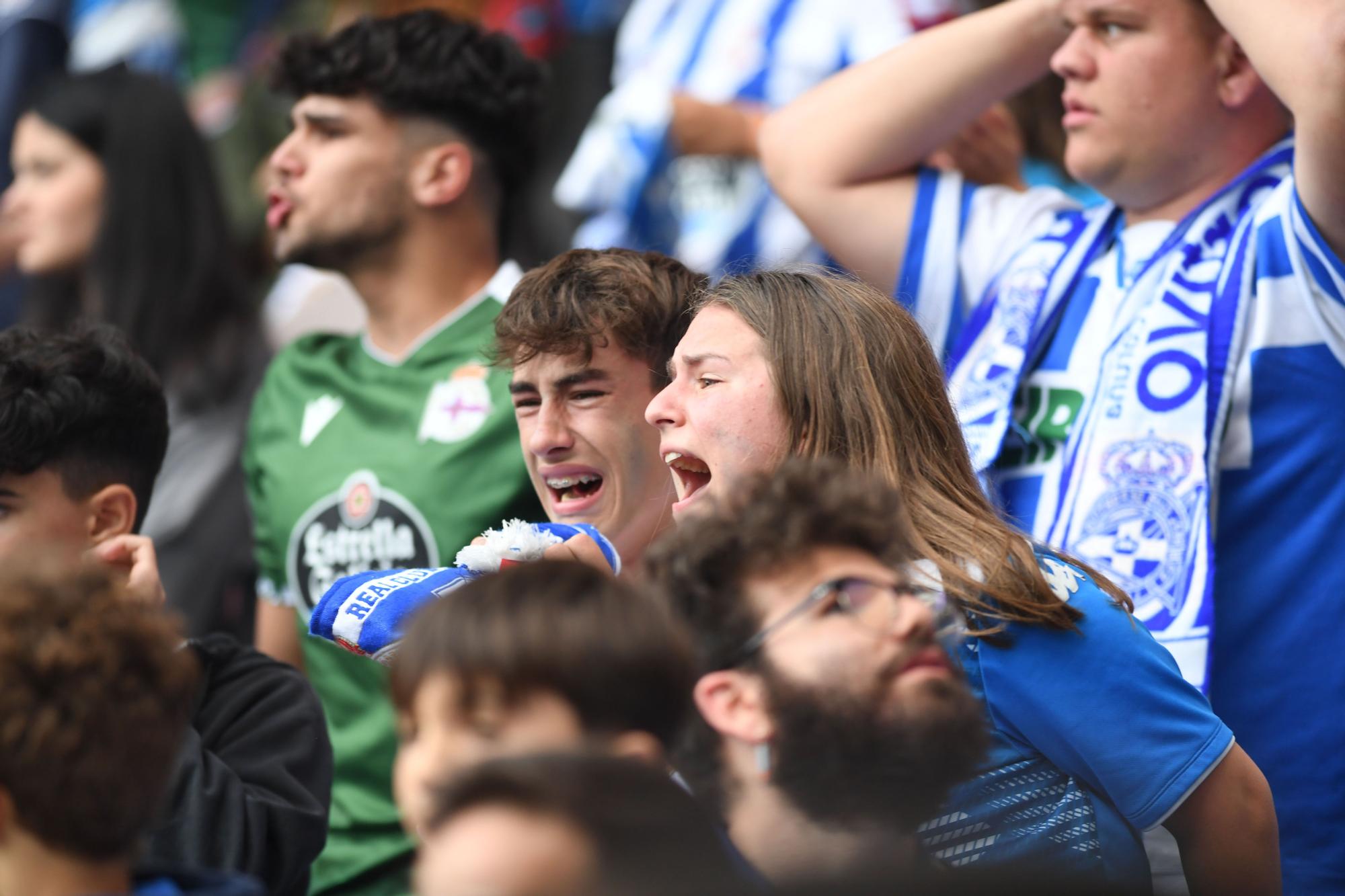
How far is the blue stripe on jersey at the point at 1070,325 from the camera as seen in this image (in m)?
2.86

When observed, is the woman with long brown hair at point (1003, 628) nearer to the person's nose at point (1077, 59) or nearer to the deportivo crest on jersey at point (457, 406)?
the person's nose at point (1077, 59)

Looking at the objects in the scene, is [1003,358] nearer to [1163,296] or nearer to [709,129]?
[1163,296]

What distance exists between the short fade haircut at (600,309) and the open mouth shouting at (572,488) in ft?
0.60

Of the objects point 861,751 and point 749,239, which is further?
point 749,239

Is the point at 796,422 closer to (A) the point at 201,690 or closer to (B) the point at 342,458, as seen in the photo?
(A) the point at 201,690

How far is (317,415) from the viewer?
11.5 feet

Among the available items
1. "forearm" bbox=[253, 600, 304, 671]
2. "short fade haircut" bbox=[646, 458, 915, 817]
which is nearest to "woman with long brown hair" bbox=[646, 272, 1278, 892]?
"short fade haircut" bbox=[646, 458, 915, 817]

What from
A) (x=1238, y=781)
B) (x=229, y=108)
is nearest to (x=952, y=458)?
(x=1238, y=781)

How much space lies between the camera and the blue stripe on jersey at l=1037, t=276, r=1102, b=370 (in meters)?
2.86

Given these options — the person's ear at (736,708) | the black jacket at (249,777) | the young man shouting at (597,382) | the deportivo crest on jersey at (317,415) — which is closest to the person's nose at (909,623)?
the person's ear at (736,708)

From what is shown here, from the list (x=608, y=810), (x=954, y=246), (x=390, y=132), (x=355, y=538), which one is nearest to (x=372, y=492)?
(x=355, y=538)

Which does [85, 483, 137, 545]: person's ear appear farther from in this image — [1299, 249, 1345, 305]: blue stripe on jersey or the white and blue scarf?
[1299, 249, 1345, 305]: blue stripe on jersey

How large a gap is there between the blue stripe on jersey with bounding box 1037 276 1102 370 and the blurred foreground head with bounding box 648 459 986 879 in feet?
3.92

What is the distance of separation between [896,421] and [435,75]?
1.85 metres
